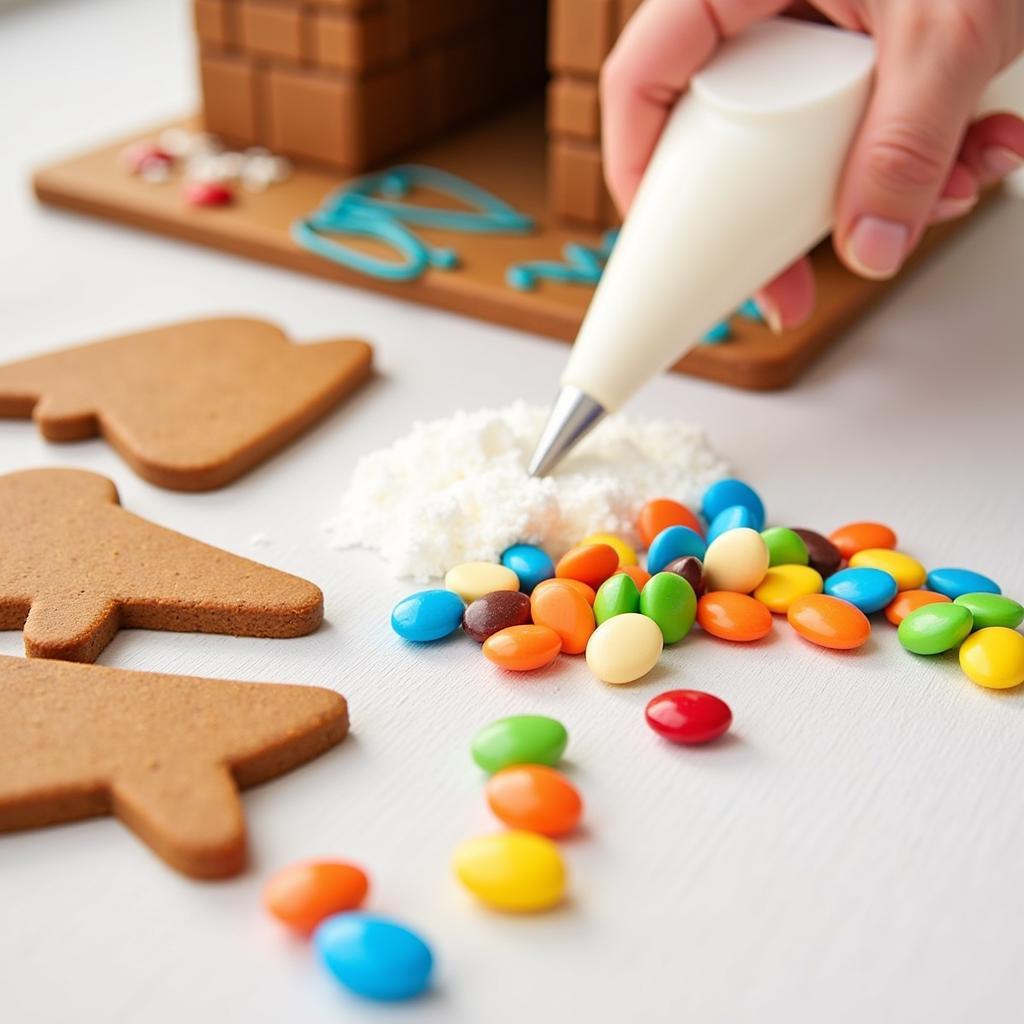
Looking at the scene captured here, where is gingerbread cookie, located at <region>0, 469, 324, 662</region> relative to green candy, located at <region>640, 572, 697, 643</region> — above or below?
below

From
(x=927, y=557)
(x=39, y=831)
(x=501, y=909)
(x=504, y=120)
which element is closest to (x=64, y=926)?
(x=39, y=831)

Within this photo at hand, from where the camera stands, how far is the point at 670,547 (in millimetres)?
773

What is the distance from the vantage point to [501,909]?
56 cm

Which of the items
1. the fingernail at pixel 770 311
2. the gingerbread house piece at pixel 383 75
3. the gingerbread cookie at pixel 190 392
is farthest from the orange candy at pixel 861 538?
the gingerbread house piece at pixel 383 75

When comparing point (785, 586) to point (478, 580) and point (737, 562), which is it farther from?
point (478, 580)

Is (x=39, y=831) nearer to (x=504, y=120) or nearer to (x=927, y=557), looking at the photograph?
(x=927, y=557)

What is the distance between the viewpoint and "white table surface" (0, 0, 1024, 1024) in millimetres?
531

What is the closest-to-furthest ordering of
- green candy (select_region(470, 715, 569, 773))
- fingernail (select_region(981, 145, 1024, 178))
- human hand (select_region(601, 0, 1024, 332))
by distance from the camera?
1. green candy (select_region(470, 715, 569, 773))
2. human hand (select_region(601, 0, 1024, 332))
3. fingernail (select_region(981, 145, 1024, 178))

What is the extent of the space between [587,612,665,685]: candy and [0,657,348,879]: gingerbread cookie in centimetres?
14

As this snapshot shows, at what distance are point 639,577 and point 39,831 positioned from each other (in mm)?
348

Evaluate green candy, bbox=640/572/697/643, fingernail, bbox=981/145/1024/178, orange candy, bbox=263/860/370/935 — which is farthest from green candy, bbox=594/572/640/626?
fingernail, bbox=981/145/1024/178

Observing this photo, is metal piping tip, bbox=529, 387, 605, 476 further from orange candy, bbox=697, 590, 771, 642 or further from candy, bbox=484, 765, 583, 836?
candy, bbox=484, 765, 583, 836

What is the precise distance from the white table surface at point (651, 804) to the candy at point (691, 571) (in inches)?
1.2

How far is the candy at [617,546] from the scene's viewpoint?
79 centimetres
